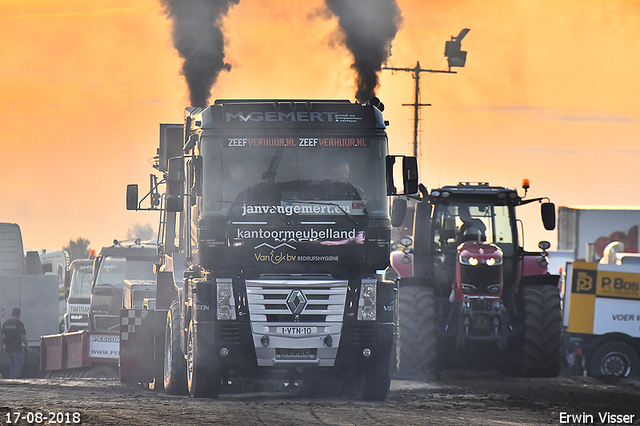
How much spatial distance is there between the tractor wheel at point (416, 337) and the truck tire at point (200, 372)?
13.1 ft

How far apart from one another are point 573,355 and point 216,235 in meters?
11.4

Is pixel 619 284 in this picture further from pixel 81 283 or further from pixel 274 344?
pixel 81 283

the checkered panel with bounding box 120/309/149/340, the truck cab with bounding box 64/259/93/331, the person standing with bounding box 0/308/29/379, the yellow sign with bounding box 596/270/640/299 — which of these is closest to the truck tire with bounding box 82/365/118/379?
the person standing with bounding box 0/308/29/379

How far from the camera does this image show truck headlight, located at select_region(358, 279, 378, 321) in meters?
12.1

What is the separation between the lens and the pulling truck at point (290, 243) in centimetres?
1194

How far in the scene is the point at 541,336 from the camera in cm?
1578

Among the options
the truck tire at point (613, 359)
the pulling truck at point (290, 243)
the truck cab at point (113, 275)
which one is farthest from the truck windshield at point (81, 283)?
the pulling truck at point (290, 243)

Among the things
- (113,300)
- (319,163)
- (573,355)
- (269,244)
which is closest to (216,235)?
(269,244)

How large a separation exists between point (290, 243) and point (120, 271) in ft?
49.8

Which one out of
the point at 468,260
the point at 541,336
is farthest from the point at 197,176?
the point at 541,336

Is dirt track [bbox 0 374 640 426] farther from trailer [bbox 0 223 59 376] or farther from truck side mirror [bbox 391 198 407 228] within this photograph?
trailer [bbox 0 223 59 376]

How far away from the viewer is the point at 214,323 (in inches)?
470

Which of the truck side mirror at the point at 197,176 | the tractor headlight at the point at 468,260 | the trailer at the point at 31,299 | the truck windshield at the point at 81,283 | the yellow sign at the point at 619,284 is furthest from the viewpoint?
the truck windshield at the point at 81,283

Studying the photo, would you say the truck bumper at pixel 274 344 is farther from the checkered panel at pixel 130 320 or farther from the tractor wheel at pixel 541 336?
the tractor wheel at pixel 541 336
